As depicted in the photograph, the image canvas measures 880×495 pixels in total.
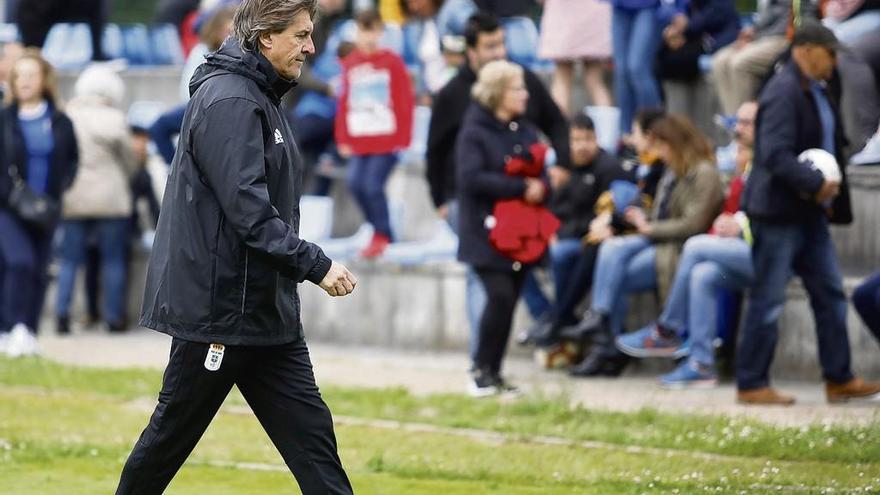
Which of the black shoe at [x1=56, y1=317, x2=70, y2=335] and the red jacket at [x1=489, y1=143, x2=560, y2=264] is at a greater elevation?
the red jacket at [x1=489, y1=143, x2=560, y2=264]

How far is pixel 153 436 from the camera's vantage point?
249 inches

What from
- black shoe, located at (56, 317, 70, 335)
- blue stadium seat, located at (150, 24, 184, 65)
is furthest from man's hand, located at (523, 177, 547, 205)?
blue stadium seat, located at (150, 24, 184, 65)

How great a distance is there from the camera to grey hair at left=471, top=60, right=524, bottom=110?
11047 mm

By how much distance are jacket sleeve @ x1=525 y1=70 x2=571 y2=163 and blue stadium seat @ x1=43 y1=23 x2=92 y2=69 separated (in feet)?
29.2

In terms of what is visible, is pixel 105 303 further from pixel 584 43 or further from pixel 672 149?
pixel 672 149

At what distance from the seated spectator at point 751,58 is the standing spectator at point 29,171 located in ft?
16.6

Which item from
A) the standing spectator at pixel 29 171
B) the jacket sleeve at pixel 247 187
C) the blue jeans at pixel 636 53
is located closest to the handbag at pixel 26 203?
the standing spectator at pixel 29 171

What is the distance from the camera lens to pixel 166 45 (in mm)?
19578

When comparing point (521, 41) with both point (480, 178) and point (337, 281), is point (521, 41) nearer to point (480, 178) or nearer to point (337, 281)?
point (480, 178)

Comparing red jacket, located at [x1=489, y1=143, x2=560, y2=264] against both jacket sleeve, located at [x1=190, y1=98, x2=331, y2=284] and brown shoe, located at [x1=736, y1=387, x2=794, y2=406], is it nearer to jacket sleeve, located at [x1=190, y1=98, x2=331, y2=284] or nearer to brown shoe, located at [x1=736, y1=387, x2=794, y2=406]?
brown shoe, located at [x1=736, y1=387, x2=794, y2=406]

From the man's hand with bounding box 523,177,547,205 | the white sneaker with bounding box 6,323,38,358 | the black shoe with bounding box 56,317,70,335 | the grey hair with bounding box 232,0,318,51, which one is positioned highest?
the grey hair with bounding box 232,0,318,51

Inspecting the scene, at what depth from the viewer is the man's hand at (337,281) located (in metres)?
6.04

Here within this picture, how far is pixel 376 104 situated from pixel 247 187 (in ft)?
26.5

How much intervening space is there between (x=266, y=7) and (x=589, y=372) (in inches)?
245
